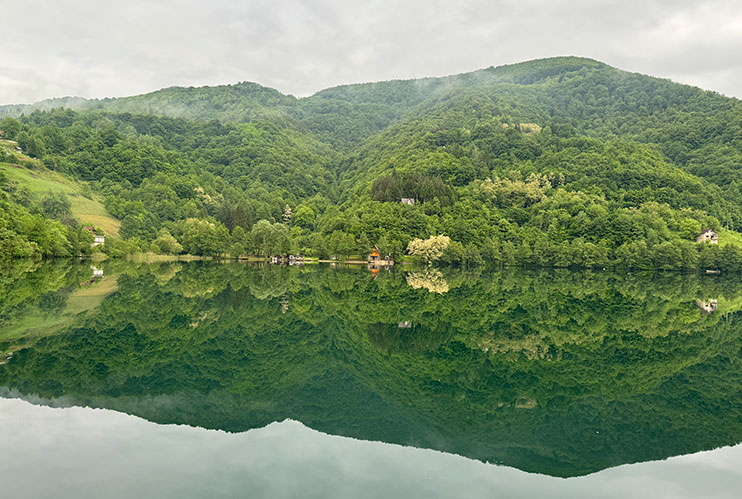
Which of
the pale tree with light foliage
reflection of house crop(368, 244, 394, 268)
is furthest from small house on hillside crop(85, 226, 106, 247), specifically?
the pale tree with light foliage

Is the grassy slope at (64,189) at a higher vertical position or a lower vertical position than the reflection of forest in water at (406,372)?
higher

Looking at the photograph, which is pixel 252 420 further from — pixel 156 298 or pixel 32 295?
pixel 32 295

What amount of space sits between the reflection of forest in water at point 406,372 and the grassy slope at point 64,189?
295ft

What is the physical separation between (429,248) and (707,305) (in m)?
55.0

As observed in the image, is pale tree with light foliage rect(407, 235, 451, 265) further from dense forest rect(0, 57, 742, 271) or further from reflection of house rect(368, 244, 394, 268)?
reflection of house rect(368, 244, 394, 268)

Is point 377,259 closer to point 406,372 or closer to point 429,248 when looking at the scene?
point 429,248

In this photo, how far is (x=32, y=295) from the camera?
1029 inches

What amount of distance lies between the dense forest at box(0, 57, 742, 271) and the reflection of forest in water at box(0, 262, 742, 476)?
167 feet

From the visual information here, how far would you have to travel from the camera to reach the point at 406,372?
15.0 meters

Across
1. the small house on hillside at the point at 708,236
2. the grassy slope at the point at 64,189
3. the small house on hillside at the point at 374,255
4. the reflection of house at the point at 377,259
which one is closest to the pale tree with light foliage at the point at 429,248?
the reflection of house at the point at 377,259

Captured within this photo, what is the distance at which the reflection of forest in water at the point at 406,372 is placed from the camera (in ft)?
34.2

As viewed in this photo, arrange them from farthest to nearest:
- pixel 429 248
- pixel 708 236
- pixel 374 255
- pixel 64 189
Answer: pixel 64 189, pixel 708 236, pixel 374 255, pixel 429 248

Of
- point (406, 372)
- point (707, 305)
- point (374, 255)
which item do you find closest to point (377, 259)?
point (374, 255)

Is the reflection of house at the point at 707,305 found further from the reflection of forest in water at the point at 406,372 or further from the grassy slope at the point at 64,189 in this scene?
the grassy slope at the point at 64,189
